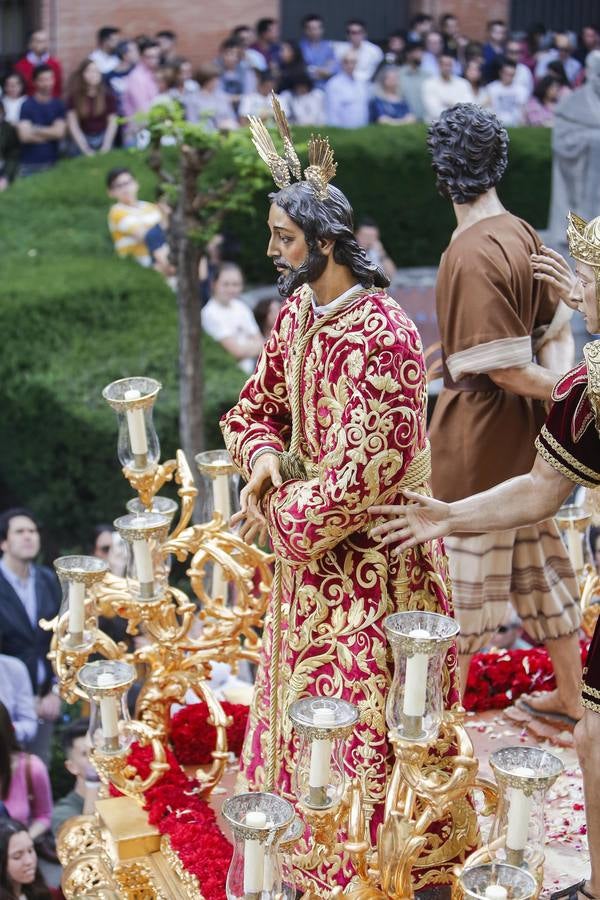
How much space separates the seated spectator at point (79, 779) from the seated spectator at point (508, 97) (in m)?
11.2

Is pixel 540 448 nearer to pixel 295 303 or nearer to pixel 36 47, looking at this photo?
pixel 295 303

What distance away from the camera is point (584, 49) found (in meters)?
18.7

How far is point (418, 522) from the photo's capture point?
3768mm

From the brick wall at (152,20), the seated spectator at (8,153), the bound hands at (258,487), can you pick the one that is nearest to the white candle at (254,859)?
the bound hands at (258,487)

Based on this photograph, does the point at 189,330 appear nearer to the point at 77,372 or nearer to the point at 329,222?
the point at 77,372

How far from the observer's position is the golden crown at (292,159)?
3762mm

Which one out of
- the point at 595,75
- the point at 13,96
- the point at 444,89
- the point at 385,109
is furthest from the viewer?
the point at 444,89

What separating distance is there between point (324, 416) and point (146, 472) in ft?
2.90

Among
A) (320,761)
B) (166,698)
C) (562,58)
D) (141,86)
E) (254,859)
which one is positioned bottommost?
(562,58)

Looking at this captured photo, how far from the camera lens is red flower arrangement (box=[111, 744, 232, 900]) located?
13.7 ft

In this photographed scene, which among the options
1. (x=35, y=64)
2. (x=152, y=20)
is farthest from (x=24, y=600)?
(x=152, y=20)

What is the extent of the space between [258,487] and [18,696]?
2.56 metres

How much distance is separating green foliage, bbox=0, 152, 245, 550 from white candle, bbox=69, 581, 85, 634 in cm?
423

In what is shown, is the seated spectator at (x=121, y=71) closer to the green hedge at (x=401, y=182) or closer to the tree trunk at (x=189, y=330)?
the green hedge at (x=401, y=182)
